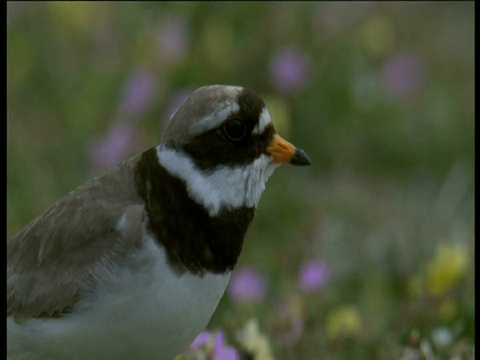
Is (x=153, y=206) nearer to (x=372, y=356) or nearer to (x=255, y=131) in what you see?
(x=255, y=131)

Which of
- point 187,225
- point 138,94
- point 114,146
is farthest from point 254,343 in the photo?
point 138,94

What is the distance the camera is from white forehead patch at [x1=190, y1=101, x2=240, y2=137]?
10.1 ft

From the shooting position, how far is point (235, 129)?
314cm

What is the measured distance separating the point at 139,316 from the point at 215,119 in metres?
0.53

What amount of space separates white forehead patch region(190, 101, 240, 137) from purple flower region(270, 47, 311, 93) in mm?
2281

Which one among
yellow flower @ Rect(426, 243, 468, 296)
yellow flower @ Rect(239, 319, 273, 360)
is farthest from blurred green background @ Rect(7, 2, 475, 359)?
yellow flower @ Rect(239, 319, 273, 360)

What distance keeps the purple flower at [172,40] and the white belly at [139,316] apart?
2280mm

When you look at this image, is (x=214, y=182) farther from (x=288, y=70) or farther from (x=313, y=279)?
(x=288, y=70)

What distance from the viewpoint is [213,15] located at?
5.30m

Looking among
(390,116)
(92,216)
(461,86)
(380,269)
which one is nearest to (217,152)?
(92,216)

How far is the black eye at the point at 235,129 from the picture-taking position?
313cm

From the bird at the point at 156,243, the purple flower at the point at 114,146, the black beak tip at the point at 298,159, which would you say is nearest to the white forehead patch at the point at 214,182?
the bird at the point at 156,243

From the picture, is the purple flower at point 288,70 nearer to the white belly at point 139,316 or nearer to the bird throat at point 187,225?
the bird throat at point 187,225

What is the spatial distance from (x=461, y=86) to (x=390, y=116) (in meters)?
1.15
